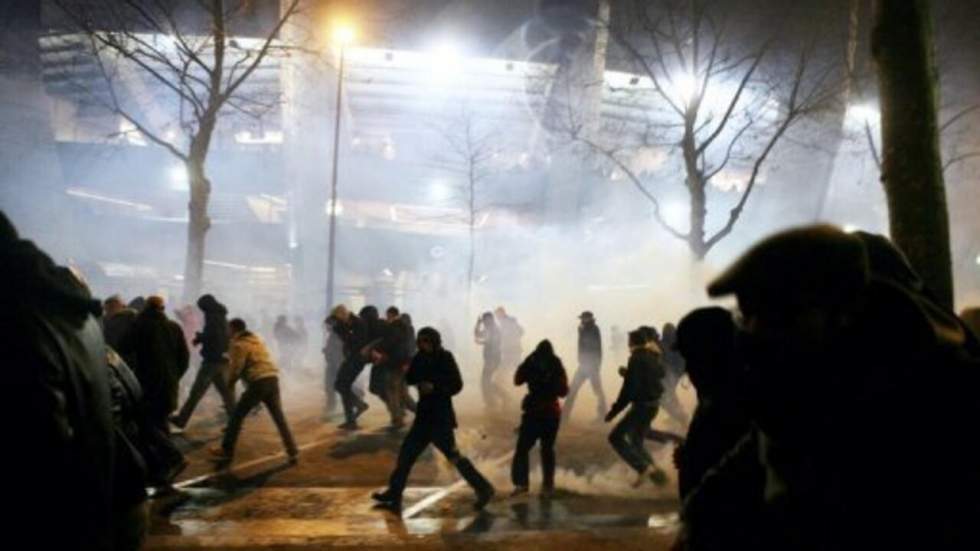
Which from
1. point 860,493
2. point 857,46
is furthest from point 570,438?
point 857,46

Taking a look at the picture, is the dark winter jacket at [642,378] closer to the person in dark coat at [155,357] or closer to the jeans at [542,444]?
the jeans at [542,444]

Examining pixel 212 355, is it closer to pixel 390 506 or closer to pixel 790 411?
pixel 390 506

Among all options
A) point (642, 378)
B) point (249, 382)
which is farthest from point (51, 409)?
point (642, 378)

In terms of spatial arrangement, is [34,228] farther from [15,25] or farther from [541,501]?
[541,501]

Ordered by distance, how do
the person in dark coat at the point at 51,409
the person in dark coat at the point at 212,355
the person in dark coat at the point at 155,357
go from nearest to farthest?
1. the person in dark coat at the point at 51,409
2. the person in dark coat at the point at 155,357
3. the person in dark coat at the point at 212,355

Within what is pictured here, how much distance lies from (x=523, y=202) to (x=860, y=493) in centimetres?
3114

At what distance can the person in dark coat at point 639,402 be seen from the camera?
8039 mm

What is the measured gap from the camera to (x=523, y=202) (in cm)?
3222

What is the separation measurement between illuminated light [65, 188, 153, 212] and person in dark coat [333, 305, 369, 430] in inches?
782

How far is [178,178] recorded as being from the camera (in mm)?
28766

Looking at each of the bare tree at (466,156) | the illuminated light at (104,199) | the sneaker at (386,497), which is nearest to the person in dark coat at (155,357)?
the sneaker at (386,497)

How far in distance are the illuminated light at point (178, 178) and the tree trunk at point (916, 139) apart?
28.5m

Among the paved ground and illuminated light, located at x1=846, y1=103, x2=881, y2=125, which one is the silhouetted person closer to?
the paved ground

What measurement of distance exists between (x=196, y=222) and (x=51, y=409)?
49.6 ft
